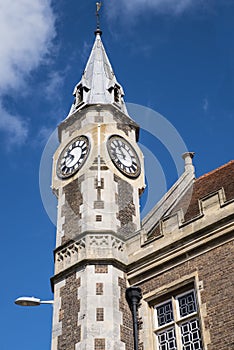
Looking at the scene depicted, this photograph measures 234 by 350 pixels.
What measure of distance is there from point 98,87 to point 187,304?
898 centimetres

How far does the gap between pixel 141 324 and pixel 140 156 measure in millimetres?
6024

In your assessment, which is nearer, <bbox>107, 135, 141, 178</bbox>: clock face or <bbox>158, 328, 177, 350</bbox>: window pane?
<bbox>158, 328, 177, 350</bbox>: window pane

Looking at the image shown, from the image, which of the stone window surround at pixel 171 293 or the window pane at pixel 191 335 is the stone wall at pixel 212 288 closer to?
the stone window surround at pixel 171 293

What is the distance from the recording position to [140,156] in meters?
18.8

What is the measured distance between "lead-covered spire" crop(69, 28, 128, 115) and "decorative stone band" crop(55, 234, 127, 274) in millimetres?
5312

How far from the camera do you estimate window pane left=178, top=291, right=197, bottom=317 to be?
13.9 m

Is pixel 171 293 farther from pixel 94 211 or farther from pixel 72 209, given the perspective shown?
pixel 72 209

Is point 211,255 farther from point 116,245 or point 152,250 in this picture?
point 116,245

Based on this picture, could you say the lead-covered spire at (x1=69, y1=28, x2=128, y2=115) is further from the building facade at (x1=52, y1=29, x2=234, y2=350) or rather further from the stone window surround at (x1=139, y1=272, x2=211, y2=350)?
the stone window surround at (x1=139, y1=272, x2=211, y2=350)

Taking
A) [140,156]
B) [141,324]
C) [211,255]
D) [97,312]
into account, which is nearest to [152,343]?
[141,324]

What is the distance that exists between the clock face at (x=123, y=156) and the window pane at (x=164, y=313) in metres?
4.49

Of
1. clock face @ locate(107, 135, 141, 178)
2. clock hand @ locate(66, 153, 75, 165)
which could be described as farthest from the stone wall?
clock hand @ locate(66, 153, 75, 165)

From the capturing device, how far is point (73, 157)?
18.1 metres

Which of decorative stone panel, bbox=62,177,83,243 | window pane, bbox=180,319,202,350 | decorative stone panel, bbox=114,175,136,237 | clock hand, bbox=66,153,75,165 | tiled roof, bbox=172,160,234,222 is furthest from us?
clock hand, bbox=66,153,75,165
